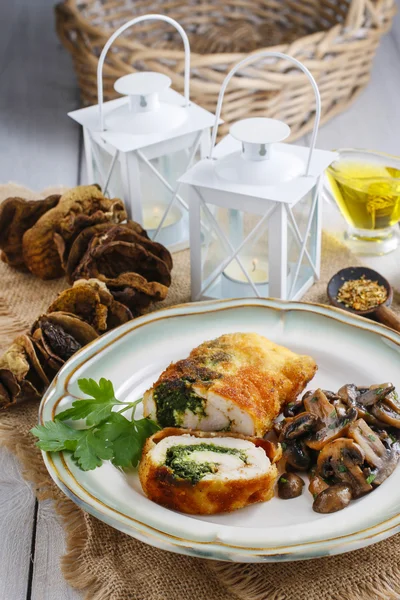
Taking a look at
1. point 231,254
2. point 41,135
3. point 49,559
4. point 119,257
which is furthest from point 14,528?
point 41,135

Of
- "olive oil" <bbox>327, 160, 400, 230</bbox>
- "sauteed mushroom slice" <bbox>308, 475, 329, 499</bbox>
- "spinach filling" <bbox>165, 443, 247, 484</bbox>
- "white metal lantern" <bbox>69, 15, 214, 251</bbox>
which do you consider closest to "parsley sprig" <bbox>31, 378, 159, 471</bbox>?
"spinach filling" <bbox>165, 443, 247, 484</bbox>

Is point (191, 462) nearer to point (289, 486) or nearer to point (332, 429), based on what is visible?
point (289, 486)

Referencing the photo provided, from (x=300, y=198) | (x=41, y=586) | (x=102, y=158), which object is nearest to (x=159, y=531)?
(x=41, y=586)

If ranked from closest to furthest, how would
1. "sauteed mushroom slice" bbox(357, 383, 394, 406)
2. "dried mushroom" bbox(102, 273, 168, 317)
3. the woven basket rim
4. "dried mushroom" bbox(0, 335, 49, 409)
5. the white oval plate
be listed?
the white oval plate → "sauteed mushroom slice" bbox(357, 383, 394, 406) → "dried mushroom" bbox(0, 335, 49, 409) → "dried mushroom" bbox(102, 273, 168, 317) → the woven basket rim

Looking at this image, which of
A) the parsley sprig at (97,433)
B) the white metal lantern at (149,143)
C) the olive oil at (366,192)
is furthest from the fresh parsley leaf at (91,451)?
the olive oil at (366,192)

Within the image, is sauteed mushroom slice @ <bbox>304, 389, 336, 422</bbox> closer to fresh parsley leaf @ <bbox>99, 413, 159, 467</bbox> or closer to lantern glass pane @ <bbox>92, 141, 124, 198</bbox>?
fresh parsley leaf @ <bbox>99, 413, 159, 467</bbox>

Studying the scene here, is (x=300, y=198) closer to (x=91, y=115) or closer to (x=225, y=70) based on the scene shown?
(x=91, y=115)
